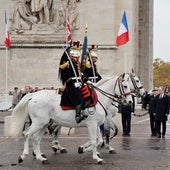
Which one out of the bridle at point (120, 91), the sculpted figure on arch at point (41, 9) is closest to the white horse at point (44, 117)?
the bridle at point (120, 91)

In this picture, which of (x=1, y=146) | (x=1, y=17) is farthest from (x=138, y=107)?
(x=1, y=146)

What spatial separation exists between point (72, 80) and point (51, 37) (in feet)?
59.9

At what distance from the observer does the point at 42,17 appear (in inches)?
1243

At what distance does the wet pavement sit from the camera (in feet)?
41.8

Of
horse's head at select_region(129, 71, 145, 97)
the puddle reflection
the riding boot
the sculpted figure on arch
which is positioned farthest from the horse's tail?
the sculpted figure on arch

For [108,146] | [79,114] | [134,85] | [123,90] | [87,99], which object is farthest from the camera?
[108,146]

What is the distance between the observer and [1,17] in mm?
32812

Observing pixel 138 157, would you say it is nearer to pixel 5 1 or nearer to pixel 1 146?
pixel 1 146

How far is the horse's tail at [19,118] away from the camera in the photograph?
542 inches

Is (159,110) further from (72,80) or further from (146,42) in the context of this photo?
(146,42)

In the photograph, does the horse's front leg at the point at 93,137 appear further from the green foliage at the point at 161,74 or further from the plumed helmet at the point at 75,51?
the green foliage at the point at 161,74

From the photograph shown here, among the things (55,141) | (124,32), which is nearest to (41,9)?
(124,32)

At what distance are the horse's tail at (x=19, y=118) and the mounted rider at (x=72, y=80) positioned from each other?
0.98m

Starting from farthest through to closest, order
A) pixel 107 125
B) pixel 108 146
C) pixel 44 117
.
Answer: pixel 107 125 → pixel 108 146 → pixel 44 117
